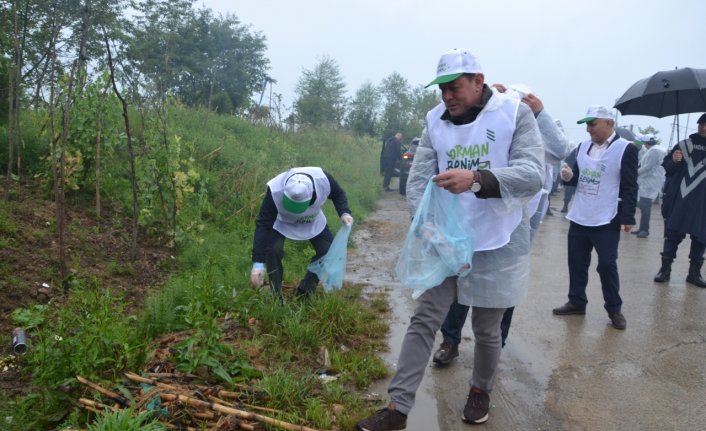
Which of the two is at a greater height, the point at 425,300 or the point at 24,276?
the point at 425,300

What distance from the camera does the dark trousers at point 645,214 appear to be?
10.5 meters

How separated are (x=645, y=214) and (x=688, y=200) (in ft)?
14.3

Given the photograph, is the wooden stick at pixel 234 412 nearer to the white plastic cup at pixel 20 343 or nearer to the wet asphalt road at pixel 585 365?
the wet asphalt road at pixel 585 365

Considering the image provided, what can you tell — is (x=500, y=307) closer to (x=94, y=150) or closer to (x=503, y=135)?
(x=503, y=135)

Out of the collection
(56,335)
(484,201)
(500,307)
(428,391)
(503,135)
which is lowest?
(428,391)

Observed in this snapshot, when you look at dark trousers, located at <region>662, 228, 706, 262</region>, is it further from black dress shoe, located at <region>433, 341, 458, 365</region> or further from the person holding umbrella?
black dress shoe, located at <region>433, 341, 458, 365</region>

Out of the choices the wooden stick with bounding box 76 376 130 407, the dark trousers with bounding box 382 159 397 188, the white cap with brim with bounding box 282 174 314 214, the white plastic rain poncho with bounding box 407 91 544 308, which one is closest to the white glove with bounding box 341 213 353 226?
the white cap with brim with bounding box 282 174 314 214

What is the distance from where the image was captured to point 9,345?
3.85 meters

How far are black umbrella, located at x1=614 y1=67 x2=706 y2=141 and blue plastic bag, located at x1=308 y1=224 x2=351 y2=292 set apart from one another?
12.3 feet

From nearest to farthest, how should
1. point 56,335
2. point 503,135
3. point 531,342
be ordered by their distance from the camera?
1. point 503,135
2. point 56,335
3. point 531,342

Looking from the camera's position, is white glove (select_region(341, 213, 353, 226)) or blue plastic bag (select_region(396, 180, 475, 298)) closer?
blue plastic bag (select_region(396, 180, 475, 298))

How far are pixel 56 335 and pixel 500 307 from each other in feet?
8.80

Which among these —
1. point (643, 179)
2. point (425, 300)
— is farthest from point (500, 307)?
point (643, 179)

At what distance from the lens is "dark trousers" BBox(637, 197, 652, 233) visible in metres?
10.5
